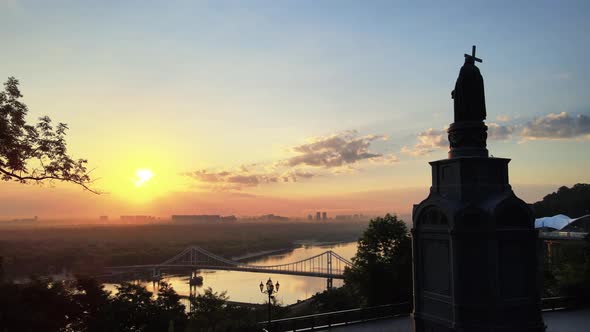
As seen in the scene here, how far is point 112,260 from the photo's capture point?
100 meters

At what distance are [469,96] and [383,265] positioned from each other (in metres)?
14.2

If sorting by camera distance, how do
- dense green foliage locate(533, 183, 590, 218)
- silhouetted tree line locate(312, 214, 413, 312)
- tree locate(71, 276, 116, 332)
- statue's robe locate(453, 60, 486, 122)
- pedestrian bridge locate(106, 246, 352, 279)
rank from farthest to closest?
1. pedestrian bridge locate(106, 246, 352, 279)
2. dense green foliage locate(533, 183, 590, 218)
3. silhouetted tree line locate(312, 214, 413, 312)
4. tree locate(71, 276, 116, 332)
5. statue's robe locate(453, 60, 486, 122)

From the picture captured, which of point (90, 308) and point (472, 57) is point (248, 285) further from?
point (472, 57)

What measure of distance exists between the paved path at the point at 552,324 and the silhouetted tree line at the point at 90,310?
3654mm

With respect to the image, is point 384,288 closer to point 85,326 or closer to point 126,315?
point 126,315

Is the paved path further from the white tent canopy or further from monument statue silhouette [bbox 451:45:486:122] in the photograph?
the white tent canopy

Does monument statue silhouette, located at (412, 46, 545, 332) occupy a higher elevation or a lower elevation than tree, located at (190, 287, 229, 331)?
higher

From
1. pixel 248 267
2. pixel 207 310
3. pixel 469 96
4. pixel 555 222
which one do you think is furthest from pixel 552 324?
pixel 248 267

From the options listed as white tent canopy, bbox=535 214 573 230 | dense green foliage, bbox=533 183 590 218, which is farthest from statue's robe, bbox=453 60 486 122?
dense green foliage, bbox=533 183 590 218

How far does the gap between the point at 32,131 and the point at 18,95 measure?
0.86 m

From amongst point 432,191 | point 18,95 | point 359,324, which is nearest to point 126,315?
point 359,324

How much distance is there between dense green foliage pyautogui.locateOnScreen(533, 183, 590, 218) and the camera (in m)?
68.4

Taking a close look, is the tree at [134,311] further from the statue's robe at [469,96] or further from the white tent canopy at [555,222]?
the white tent canopy at [555,222]

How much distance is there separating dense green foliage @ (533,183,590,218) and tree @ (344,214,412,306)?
2030 inches
